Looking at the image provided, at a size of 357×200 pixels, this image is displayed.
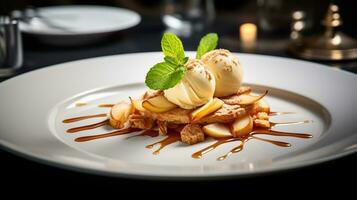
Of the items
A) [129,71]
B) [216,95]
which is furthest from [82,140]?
[129,71]

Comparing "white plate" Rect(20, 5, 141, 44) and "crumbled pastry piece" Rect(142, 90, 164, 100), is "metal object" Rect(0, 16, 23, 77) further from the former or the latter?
"crumbled pastry piece" Rect(142, 90, 164, 100)

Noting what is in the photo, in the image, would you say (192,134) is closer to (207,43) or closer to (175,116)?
(175,116)

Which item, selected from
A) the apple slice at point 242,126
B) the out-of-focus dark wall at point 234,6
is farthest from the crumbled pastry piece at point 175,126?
the out-of-focus dark wall at point 234,6

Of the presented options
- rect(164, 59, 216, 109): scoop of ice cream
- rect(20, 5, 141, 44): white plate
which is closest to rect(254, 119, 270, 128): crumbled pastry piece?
rect(164, 59, 216, 109): scoop of ice cream

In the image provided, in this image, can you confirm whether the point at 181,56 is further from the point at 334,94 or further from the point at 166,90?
the point at 334,94

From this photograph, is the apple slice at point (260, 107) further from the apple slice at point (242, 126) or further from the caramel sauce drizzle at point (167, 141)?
the caramel sauce drizzle at point (167, 141)

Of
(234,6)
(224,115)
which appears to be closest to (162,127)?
(224,115)
